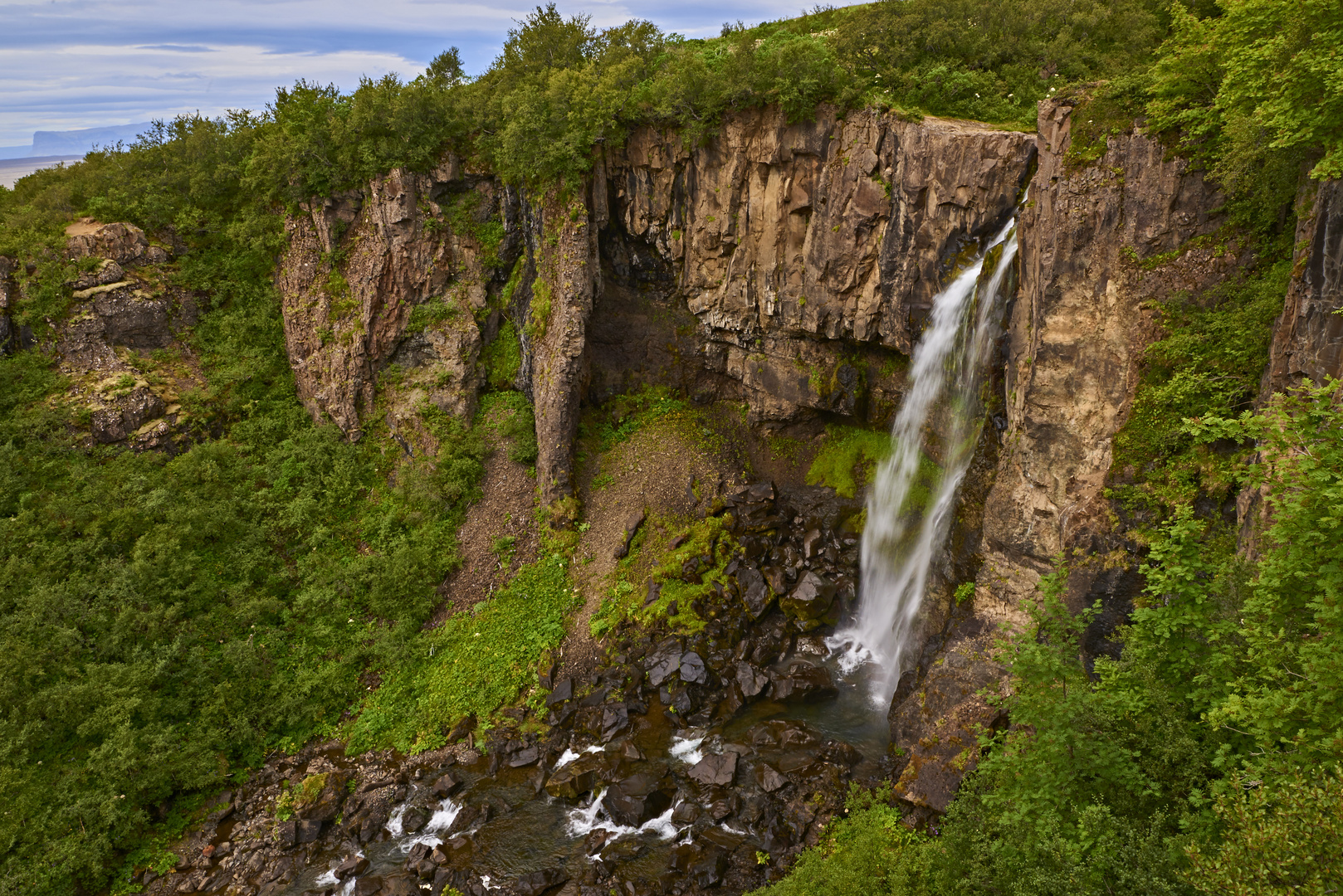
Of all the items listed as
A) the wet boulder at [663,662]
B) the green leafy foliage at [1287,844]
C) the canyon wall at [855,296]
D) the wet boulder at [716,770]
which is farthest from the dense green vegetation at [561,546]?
the wet boulder at [716,770]

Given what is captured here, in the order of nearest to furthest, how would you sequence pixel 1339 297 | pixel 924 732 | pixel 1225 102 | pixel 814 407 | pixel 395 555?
1. pixel 1339 297
2. pixel 1225 102
3. pixel 924 732
4. pixel 395 555
5. pixel 814 407

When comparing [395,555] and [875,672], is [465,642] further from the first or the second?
[875,672]

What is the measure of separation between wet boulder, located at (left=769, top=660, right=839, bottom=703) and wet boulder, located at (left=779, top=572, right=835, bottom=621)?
2.50 m

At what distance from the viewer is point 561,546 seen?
85.6 feet

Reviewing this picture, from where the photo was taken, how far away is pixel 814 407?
2733cm

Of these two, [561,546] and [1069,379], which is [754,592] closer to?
[561,546]

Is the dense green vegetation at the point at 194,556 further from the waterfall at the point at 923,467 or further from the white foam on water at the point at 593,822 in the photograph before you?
the waterfall at the point at 923,467

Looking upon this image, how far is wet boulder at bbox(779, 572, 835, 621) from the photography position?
23.7 meters

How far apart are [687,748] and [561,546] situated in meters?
9.57

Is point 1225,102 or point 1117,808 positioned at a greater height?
point 1225,102

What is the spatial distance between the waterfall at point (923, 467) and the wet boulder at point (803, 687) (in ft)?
4.93

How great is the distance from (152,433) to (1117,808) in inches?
1269

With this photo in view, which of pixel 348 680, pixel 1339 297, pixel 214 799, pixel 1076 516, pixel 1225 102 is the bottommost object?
pixel 214 799

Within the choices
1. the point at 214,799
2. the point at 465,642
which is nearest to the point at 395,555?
the point at 465,642
